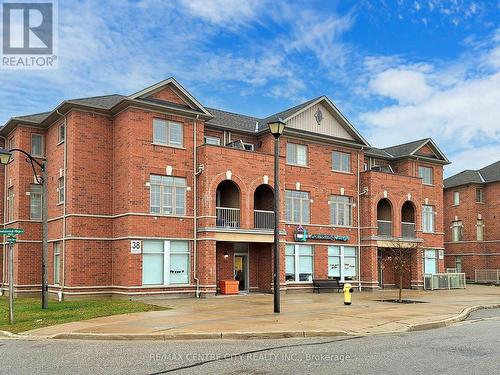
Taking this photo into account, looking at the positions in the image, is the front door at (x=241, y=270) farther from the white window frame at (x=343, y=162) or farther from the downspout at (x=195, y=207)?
the white window frame at (x=343, y=162)

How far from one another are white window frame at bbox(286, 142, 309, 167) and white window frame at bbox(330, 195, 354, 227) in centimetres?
296

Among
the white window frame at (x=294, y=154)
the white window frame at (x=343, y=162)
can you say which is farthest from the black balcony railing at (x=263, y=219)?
the white window frame at (x=343, y=162)

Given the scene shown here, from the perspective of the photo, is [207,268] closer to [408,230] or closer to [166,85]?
[166,85]

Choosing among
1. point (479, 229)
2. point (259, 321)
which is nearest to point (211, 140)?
point (259, 321)

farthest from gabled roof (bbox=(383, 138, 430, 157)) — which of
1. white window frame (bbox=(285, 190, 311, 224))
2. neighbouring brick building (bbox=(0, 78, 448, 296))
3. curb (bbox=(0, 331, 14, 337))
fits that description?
curb (bbox=(0, 331, 14, 337))

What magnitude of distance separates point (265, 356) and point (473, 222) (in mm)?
44852

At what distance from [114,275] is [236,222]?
663 centimetres

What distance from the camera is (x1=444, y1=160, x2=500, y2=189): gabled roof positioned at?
52.2 m

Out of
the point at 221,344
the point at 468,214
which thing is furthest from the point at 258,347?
the point at 468,214

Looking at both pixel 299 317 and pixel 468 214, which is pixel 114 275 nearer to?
pixel 299 317

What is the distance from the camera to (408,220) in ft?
130

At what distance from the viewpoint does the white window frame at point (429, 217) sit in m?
40.2

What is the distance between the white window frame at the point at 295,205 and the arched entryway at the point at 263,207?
101 centimetres

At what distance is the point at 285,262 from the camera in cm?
3206
